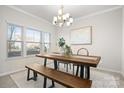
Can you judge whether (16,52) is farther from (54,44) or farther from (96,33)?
(96,33)

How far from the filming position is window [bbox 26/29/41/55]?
2766mm

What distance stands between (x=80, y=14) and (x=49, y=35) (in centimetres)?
132

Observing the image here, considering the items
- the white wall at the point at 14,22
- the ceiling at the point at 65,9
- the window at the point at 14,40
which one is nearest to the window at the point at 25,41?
the window at the point at 14,40

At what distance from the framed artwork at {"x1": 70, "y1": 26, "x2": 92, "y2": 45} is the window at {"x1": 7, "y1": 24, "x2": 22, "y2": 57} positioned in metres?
1.72

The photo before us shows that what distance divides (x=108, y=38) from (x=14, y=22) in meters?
2.76

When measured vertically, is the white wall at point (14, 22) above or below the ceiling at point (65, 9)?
below

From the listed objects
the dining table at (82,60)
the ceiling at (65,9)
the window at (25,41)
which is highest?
the ceiling at (65,9)

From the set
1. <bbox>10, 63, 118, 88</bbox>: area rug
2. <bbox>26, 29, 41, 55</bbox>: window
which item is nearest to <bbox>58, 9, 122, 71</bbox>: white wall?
<bbox>10, 63, 118, 88</bbox>: area rug

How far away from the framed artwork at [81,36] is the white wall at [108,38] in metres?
0.12

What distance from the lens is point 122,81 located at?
198cm

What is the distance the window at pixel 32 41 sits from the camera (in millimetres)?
2766

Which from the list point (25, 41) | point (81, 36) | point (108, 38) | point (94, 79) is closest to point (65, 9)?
point (81, 36)

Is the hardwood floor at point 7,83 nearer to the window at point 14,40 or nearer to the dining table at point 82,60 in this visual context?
the window at point 14,40

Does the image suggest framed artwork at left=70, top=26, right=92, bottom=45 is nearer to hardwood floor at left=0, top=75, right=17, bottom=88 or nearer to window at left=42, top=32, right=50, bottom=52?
window at left=42, top=32, right=50, bottom=52
